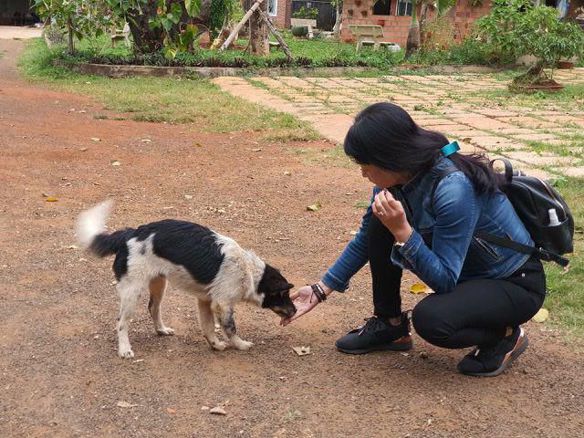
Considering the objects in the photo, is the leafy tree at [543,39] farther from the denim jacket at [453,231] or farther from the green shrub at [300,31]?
the green shrub at [300,31]

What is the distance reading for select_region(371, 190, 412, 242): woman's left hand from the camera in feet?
9.05

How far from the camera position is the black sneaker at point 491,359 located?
10.4ft

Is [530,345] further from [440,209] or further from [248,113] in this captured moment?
[248,113]

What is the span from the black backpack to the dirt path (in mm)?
593

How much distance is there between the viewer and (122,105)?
10430mm

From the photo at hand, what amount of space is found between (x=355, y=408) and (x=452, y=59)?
48.8ft

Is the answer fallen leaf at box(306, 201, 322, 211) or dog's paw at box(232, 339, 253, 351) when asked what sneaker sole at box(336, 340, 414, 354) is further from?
fallen leaf at box(306, 201, 322, 211)

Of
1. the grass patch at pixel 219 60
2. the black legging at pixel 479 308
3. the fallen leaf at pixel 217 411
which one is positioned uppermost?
the black legging at pixel 479 308

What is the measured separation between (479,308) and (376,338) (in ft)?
1.94

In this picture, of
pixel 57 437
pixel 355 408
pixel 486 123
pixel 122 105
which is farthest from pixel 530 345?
pixel 122 105

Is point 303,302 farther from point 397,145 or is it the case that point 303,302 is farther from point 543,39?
point 543,39

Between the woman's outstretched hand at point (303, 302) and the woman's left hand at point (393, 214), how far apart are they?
29.7 inches

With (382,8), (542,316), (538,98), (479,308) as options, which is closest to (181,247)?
(479,308)

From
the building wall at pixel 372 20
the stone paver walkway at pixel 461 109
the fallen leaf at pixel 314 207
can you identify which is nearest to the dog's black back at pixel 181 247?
the fallen leaf at pixel 314 207
